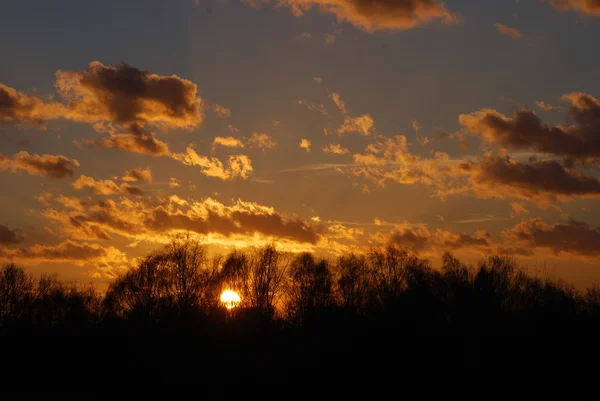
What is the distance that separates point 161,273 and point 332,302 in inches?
1054

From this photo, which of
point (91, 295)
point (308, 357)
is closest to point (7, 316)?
point (91, 295)

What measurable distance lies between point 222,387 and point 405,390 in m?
20.4

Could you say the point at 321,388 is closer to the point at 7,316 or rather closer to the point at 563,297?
the point at 563,297

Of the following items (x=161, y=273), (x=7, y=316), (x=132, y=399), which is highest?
(x=161, y=273)

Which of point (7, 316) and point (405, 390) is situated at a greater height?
point (7, 316)

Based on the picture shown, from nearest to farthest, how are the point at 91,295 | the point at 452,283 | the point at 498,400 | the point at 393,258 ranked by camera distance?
the point at 498,400
the point at 452,283
the point at 393,258
the point at 91,295

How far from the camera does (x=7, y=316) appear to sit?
99.0m

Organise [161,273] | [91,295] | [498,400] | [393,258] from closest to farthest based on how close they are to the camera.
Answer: [498,400] → [161,273] → [393,258] → [91,295]

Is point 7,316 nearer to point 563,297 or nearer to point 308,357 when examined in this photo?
point 308,357

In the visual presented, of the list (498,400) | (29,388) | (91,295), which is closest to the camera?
(498,400)

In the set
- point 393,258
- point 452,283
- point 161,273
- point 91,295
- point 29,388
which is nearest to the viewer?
point 29,388

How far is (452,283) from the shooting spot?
3762 inches

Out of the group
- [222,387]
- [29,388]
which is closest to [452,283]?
[222,387]

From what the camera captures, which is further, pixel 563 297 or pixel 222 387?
pixel 563 297
